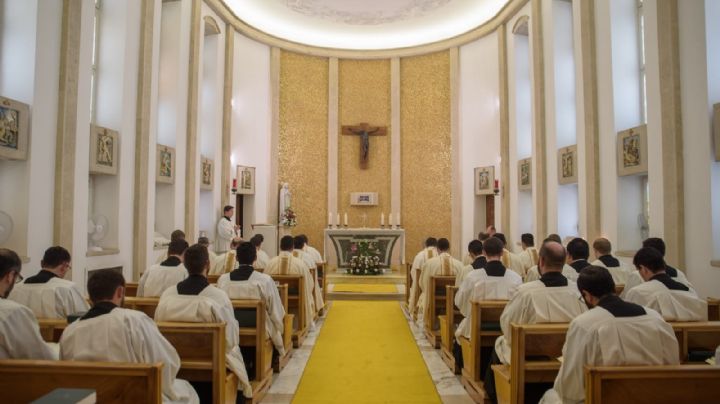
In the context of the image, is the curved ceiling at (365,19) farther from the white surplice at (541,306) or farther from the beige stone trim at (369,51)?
the white surplice at (541,306)

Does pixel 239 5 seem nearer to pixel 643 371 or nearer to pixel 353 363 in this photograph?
pixel 353 363

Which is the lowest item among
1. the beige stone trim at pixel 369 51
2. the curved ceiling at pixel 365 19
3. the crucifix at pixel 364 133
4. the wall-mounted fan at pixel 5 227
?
the wall-mounted fan at pixel 5 227

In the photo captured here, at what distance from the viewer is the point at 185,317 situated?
3.23 meters

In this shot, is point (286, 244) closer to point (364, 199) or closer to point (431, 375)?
point (431, 375)

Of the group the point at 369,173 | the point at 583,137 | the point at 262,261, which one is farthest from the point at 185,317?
the point at 369,173

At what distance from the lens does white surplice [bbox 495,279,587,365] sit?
335cm

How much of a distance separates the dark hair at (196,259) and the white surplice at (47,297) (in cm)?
118

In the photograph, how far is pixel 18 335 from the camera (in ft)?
A: 8.08

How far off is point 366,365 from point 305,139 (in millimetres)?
9919

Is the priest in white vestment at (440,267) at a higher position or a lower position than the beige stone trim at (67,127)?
lower

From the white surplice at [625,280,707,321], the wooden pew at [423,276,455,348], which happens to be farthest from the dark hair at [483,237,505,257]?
the wooden pew at [423,276,455,348]

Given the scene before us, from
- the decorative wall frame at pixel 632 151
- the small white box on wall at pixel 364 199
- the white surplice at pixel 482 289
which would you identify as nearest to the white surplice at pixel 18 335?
the white surplice at pixel 482 289

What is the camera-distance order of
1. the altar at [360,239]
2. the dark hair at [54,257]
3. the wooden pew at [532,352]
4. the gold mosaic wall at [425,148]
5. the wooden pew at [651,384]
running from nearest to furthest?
the wooden pew at [651,384], the wooden pew at [532,352], the dark hair at [54,257], the altar at [360,239], the gold mosaic wall at [425,148]

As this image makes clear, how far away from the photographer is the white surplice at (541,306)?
335 cm
